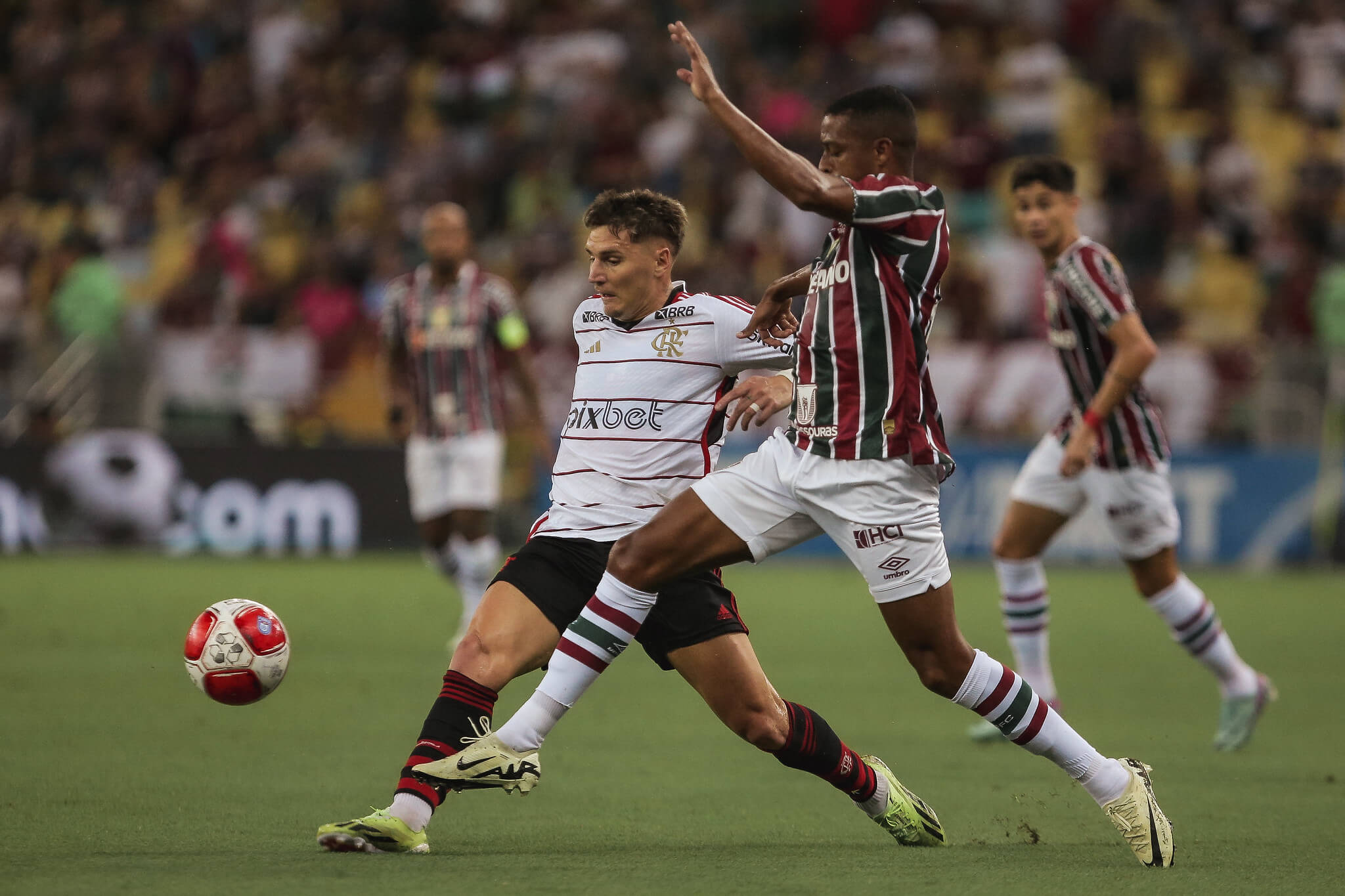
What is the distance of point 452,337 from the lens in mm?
11078

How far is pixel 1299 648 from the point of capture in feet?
35.9

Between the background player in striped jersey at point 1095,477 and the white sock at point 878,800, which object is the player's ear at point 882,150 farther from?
the background player in striped jersey at point 1095,477

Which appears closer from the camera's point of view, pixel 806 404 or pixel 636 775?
pixel 806 404

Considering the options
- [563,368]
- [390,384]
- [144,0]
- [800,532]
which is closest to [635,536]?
[800,532]

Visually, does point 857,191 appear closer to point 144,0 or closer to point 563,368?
point 563,368

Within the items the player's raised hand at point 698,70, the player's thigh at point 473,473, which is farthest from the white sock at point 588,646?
the player's thigh at point 473,473

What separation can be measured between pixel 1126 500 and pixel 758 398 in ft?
10.5

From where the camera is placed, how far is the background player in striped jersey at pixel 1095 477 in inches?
302

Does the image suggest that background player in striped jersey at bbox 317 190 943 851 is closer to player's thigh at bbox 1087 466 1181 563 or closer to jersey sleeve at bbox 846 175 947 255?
jersey sleeve at bbox 846 175 947 255

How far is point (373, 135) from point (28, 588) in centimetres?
906

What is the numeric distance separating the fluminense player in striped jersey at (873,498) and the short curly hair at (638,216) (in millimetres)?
601

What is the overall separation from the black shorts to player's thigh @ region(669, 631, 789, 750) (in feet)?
0.14

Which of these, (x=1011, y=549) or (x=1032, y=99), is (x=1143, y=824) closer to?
(x=1011, y=549)

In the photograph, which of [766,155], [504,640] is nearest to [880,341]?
[766,155]
